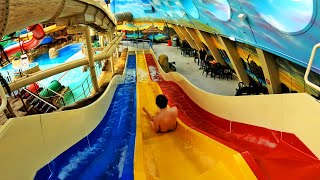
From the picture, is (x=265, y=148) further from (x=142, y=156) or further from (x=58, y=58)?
(x=58, y=58)

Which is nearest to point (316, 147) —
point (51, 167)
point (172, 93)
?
point (51, 167)

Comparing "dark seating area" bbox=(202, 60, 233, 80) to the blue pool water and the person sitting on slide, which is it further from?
the blue pool water

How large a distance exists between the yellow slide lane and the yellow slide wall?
80 centimetres

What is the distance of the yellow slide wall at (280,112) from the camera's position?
253 cm

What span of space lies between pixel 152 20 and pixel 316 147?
72.6 ft

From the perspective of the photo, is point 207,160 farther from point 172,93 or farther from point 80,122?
point 172,93

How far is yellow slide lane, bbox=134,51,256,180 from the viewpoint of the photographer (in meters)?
2.40

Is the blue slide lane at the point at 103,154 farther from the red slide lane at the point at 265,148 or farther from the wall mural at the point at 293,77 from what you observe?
the wall mural at the point at 293,77

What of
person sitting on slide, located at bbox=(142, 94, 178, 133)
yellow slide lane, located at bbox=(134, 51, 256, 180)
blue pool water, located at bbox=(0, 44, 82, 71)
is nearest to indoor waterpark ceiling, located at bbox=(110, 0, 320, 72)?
yellow slide lane, located at bbox=(134, 51, 256, 180)

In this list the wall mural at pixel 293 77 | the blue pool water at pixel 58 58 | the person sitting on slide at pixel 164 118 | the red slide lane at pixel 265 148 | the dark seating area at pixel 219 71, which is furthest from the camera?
the blue pool water at pixel 58 58

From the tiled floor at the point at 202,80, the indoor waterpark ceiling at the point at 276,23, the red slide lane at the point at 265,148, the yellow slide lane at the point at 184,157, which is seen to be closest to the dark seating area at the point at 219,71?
the tiled floor at the point at 202,80

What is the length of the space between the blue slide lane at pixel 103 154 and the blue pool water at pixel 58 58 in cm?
1539

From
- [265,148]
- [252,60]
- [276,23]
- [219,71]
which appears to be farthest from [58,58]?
[265,148]

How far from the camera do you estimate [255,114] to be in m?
3.49
